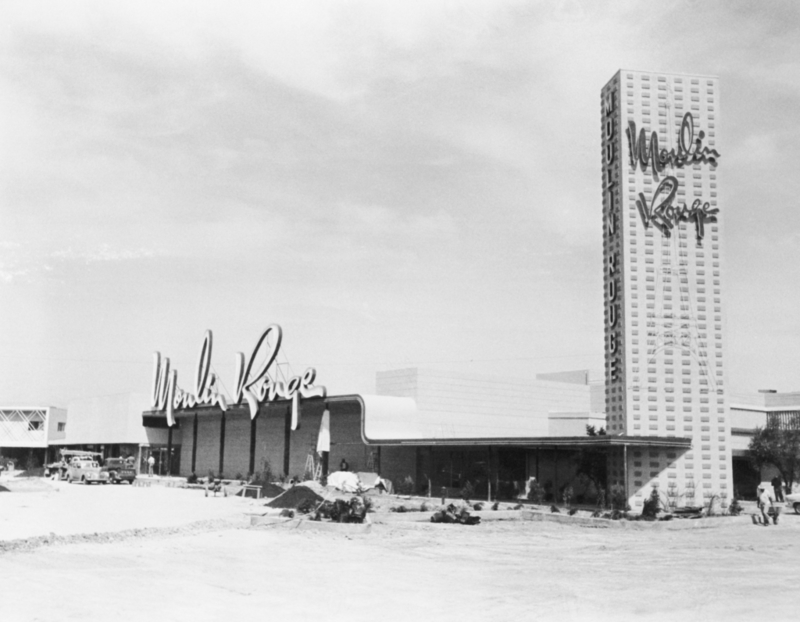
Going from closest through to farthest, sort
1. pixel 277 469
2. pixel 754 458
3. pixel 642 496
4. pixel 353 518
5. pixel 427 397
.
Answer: pixel 353 518 < pixel 642 496 < pixel 754 458 < pixel 427 397 < pixel 277 469

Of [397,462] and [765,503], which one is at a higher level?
[397,462]

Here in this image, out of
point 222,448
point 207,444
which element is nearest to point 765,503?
point 222,448

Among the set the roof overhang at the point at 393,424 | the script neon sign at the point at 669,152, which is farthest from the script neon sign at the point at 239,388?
the script neon sign at the point at 669,152

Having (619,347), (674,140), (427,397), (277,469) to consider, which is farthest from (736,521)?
(277,469)

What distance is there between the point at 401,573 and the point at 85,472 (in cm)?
4894

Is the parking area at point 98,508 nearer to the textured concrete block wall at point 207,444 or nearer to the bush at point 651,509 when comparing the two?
the textured concrete block wall at point 207,444

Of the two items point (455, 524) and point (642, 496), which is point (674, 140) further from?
point (455, 524)

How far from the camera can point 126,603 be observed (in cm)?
1588

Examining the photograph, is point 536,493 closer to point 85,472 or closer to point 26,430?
point 85,472

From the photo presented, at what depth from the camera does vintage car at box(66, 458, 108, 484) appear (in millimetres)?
62375

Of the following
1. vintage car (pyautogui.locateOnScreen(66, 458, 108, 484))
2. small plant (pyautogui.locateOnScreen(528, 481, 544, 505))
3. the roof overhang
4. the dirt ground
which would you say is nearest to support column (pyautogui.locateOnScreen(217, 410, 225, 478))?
the roof overhang

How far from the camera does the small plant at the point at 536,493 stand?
135 ft

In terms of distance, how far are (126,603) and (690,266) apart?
3114cm

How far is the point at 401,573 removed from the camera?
1994cm
